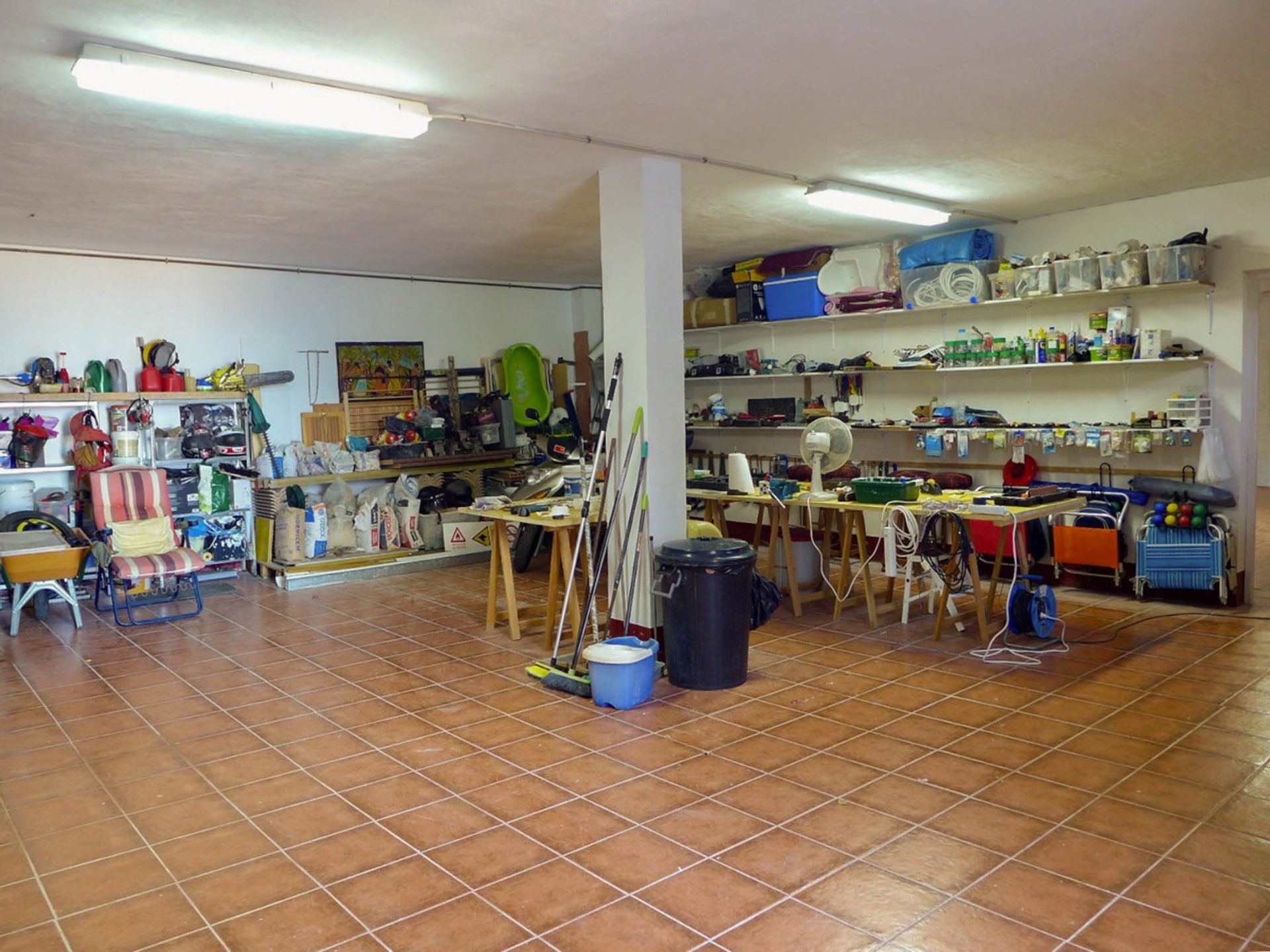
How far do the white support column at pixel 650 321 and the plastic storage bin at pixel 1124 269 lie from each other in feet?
11.2

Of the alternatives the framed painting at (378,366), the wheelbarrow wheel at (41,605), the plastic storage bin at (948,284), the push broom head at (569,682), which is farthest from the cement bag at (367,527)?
the plastic storage bin at (948,284)

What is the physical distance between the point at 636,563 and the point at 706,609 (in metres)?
0.61

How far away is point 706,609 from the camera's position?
4.88m

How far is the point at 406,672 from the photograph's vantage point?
5469 mm

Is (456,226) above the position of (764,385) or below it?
above

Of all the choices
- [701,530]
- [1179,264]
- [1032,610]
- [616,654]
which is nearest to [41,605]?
[616,654]

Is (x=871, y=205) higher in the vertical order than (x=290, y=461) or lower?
higher

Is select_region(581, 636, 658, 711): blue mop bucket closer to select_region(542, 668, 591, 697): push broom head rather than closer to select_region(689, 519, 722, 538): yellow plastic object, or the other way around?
select_region(542, 668, 591, 697): push broom head

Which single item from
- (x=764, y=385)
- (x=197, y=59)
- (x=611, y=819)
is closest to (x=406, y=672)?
(x=611, y=819)

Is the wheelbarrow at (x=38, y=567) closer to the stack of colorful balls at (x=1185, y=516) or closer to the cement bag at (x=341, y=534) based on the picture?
the cement bag at (x=341, y=534)

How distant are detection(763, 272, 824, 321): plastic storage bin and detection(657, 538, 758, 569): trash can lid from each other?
14.1 feet

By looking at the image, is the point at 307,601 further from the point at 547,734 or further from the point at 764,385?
the point at 764,385

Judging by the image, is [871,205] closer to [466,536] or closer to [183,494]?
[466,536]

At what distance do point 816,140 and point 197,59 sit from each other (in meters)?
3.09
